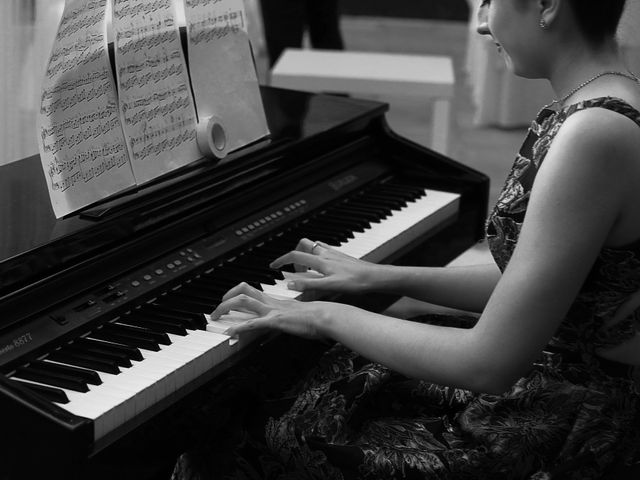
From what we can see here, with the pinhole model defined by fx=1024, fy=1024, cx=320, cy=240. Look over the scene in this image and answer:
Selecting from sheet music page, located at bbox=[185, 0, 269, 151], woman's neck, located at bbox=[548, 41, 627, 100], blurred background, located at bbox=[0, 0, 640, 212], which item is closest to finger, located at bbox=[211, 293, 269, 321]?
sheet music page, located at bbox=[185, 0, 269, 151]

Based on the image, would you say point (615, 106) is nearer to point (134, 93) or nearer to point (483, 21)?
point (483, 21)

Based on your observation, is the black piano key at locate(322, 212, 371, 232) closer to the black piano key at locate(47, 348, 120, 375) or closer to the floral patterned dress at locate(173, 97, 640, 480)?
the floral patterned dress at locate(173, 97, 640, 480)

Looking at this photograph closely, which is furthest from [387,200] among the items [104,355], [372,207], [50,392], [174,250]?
[50,392]

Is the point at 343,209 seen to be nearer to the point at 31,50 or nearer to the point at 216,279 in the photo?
the point at 216,279

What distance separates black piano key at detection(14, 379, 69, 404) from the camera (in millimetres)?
1290

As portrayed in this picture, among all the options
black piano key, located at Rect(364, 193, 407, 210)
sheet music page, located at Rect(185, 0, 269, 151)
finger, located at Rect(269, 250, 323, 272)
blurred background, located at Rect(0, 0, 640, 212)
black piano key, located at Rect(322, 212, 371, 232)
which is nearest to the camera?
finger, located at Rect(269, 250, 323, 272)

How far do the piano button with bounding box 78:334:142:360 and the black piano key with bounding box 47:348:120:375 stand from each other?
2cm

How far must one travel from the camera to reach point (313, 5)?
527cm

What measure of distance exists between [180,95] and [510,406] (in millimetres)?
767

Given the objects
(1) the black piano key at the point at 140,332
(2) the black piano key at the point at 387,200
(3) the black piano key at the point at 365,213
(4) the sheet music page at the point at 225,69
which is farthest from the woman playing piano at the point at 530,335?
(2) the black piano key at the point at 387,200

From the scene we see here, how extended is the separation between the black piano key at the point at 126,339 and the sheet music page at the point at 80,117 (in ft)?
0.62

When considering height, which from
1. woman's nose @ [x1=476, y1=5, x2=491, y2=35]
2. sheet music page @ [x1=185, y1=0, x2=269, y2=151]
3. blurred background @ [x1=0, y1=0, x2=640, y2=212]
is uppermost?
woman's nose @ [x1=476, y1=5, x2=491, y2=35]

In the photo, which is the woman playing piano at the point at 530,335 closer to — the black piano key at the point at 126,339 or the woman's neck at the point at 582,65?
the woman's neck at the point at 582,65

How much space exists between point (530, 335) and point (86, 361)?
59cm
